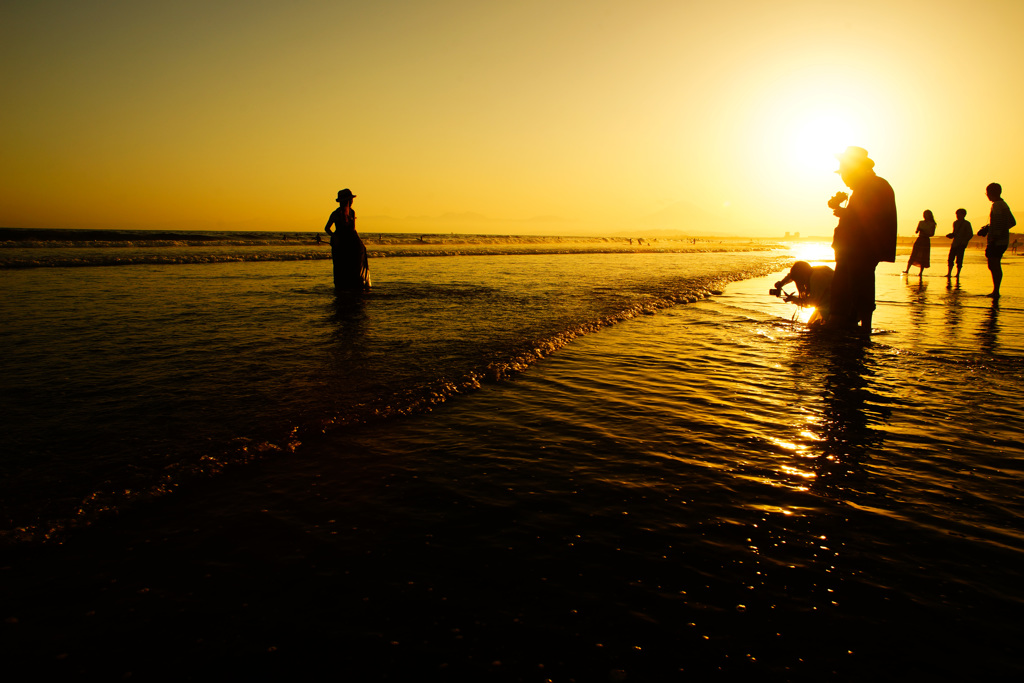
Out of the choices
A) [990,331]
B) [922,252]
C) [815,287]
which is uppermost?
[922,252]

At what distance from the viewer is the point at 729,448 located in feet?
11.8

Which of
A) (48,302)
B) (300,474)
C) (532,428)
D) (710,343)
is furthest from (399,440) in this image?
(48,302)

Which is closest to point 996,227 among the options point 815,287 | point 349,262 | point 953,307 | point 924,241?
point 953,307

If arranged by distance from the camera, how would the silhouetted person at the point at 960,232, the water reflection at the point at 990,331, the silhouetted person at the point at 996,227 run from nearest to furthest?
1. the water reflection at the point at 990,331
2. the silhouetted person at the point at 996,227
3. the silhouetted person at the point at 960,232

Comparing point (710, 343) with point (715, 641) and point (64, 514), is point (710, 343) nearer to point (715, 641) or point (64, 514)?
point (715, 641)

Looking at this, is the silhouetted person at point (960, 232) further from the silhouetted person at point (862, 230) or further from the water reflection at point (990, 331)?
the silhouetted person at point (862, 230)

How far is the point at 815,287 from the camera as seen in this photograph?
8.84 metres

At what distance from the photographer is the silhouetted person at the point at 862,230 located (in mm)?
7324

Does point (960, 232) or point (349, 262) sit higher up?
point (960, 232)

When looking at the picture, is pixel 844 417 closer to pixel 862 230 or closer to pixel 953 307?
pixel 862 230

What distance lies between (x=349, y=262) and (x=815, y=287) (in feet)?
33.3

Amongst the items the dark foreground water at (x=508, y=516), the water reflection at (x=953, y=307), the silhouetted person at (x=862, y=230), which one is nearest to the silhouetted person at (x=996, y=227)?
the water reflection at (x=953, y=307)

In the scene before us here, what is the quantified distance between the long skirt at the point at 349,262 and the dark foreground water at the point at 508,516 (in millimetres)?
6702

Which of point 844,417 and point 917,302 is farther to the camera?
point 917,302
